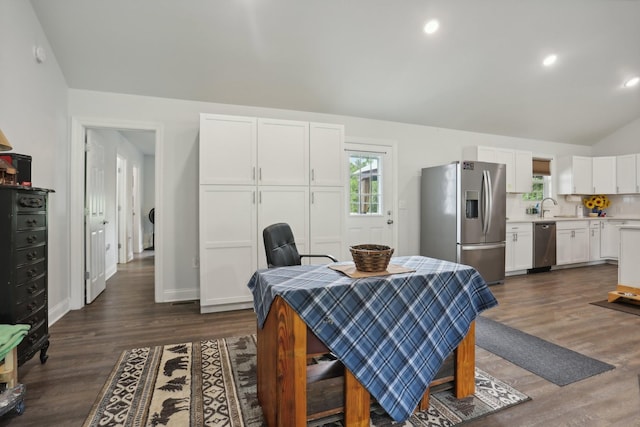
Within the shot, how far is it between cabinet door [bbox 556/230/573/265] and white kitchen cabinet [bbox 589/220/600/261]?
652mm

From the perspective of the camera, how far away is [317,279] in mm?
1565

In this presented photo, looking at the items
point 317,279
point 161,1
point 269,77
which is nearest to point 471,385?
point 317,279

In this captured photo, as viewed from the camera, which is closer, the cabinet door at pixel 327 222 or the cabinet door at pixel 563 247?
the cabinet door at pixel 327 222

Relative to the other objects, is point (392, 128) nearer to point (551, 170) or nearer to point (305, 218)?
point (305, 218)

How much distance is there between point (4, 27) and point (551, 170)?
7.83 m

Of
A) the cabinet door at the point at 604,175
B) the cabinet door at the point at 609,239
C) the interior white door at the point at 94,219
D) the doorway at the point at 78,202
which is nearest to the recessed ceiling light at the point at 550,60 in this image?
the cabinet door at the point at 604,175

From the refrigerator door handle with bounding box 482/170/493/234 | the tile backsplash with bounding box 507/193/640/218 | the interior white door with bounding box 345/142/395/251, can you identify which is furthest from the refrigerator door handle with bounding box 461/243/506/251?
the tile backsplash with bounding box 507/193/640/218

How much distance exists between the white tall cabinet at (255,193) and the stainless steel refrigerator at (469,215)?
1.74 m

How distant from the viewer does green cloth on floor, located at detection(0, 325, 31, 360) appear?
1.58 m

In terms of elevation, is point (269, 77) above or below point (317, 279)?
above

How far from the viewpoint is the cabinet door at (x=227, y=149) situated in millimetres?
3258

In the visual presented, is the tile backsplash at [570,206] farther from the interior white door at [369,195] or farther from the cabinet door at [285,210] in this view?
the cabinet door at [285,210]

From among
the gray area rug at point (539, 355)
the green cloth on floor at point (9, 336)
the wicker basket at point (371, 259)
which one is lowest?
the gray area rug at point (539, 355)

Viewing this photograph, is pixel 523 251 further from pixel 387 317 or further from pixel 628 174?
pixel 387 317
